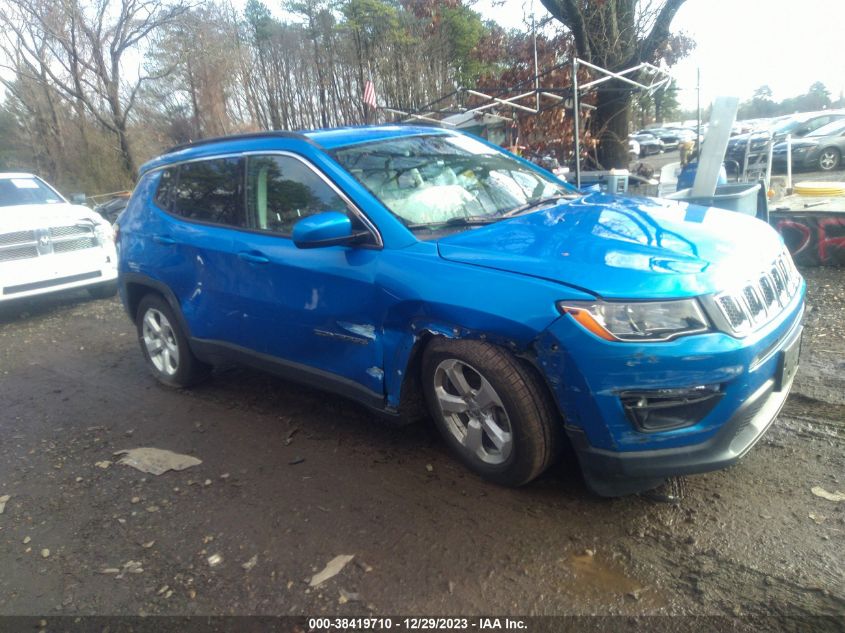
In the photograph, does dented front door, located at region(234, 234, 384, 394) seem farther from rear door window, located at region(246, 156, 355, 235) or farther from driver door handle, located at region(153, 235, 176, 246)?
driver door handle, located at region(153, 235, 176, 246)

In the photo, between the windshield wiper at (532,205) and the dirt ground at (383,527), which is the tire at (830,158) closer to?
the dirt ground at (383,527)

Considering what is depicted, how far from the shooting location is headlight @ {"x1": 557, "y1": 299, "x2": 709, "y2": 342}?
2578mm

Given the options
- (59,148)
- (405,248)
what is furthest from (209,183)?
(59,148)

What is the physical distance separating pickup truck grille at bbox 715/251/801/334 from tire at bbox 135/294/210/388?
3604 millimetres

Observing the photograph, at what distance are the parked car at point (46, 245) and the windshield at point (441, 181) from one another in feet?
18.8

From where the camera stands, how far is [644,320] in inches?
102

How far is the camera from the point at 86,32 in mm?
20250

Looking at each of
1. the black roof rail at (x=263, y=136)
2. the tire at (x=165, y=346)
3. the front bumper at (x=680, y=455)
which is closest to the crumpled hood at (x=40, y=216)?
→ the tire at (x=165, y=346)

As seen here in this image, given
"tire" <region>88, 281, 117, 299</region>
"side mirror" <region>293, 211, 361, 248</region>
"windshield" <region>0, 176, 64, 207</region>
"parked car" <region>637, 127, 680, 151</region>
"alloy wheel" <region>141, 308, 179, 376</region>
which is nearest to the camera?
"side mirror" <region>293, 211, 361, 248</region>

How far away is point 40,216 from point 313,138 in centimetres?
576

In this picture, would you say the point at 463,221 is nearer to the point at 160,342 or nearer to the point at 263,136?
the point at 263,136

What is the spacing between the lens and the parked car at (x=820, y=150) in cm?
1722

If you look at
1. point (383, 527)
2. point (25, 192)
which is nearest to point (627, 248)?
point (383, 527)

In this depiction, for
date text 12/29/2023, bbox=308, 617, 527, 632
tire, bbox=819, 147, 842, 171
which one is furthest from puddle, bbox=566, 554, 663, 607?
tire, bbox=819, 147, 842, 171
